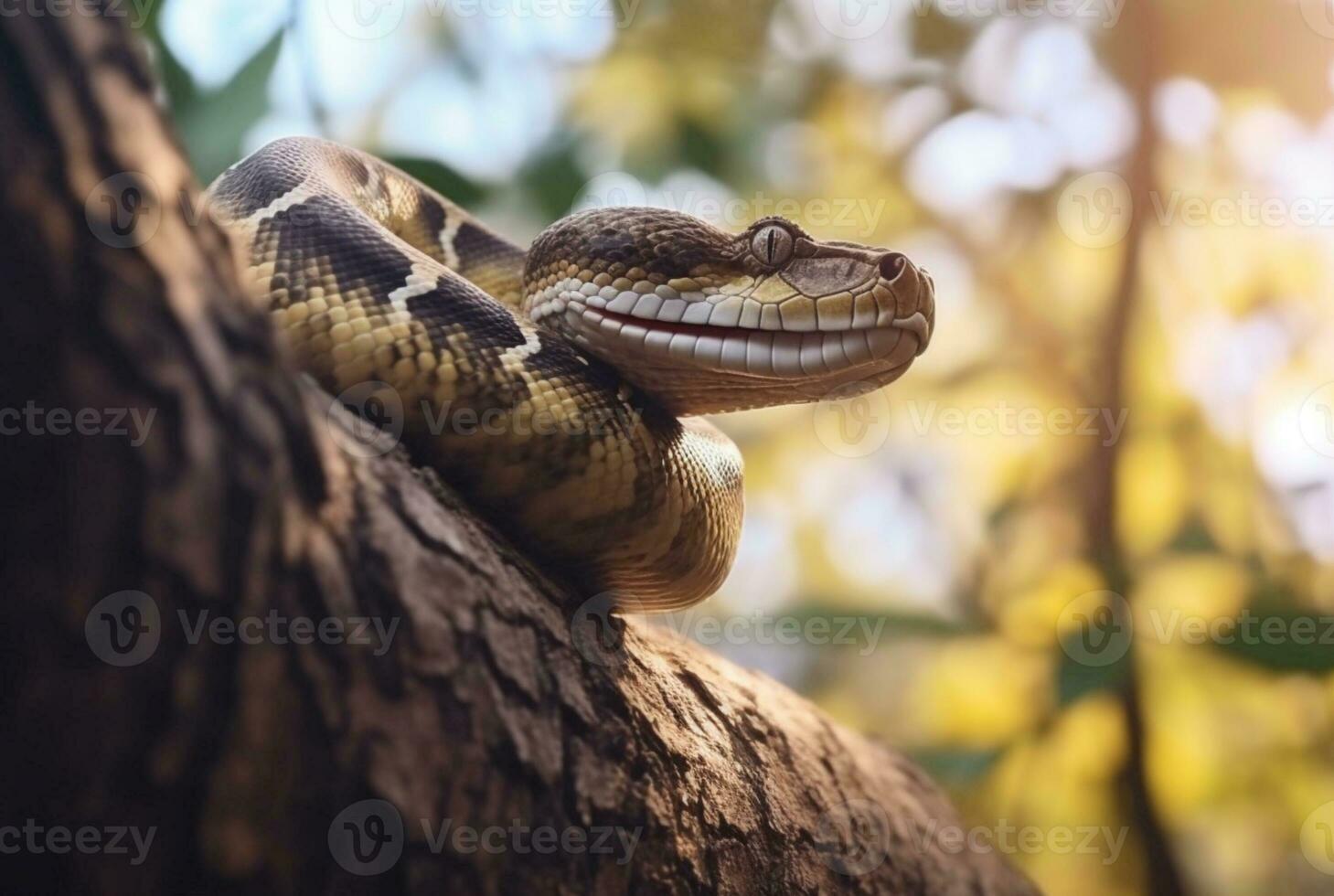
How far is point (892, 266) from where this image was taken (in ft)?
6.18

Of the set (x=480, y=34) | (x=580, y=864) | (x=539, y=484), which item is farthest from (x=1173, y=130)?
(x=580, y=864)

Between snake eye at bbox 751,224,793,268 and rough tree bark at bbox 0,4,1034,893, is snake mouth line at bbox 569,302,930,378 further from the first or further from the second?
rough tree bark at bbox 0,4,1034,893

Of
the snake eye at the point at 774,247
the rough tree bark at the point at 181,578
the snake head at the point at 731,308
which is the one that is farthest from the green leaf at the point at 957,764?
the rough tree bark at the point at 181,578

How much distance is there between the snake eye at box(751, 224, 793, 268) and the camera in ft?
6.56

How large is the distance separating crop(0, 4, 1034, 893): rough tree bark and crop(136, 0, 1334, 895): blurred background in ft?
10.4

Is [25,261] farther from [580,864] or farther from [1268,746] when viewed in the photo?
[1268,746]

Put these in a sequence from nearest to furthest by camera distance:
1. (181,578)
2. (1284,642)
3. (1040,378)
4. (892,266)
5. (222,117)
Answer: (181,578) < (892,266) < (222,117) < (1284,642) < (1040,378)

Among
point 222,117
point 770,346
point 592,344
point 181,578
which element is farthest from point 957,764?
point 181,578

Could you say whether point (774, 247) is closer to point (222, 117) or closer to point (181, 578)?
point (181, 578)

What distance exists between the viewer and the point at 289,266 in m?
1.57

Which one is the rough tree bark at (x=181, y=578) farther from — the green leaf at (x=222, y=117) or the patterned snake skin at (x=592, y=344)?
the green leaf at (x=222, y=117)

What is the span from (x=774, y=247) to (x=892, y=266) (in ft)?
0.81

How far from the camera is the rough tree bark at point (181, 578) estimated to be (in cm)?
88

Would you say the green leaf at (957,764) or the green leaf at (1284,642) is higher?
the green leaf at (1284,642)
